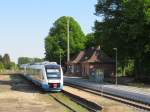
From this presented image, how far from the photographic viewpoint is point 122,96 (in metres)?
34.8

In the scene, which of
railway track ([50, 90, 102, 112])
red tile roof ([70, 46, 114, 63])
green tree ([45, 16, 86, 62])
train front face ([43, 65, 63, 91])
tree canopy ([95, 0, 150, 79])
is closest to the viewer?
railway track ([50, 90, 102, 112])

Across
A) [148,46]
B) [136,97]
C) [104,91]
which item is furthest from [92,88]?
[136,97]

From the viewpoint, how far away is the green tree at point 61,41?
10734cm

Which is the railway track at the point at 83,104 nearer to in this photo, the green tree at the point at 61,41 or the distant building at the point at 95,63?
the distant building at the point at 95,63

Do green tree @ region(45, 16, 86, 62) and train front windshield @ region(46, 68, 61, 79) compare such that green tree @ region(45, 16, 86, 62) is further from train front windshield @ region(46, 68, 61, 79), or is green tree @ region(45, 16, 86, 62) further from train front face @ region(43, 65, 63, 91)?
train front windshield @ region(46, 68, 61, 79)

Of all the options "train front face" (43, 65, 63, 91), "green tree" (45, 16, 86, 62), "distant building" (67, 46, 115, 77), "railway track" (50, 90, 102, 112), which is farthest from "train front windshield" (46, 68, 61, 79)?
"green tree" (45, 16, 86, 62)

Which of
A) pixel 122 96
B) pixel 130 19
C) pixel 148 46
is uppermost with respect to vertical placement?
pixel 130 19

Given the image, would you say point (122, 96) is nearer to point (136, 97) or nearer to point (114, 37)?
point (136, 97)

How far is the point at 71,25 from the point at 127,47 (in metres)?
55.9

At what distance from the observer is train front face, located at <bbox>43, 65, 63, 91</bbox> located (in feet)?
134

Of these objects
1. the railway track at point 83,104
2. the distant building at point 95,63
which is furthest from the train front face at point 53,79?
the distant building at point 95,63

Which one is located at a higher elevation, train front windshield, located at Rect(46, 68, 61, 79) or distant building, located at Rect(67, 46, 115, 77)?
distant building, located at Rect(67, 46, 115, 77)

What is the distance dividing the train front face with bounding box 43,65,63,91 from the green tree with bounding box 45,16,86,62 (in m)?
64.0

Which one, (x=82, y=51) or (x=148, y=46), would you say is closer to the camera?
(x=148, y=46)
